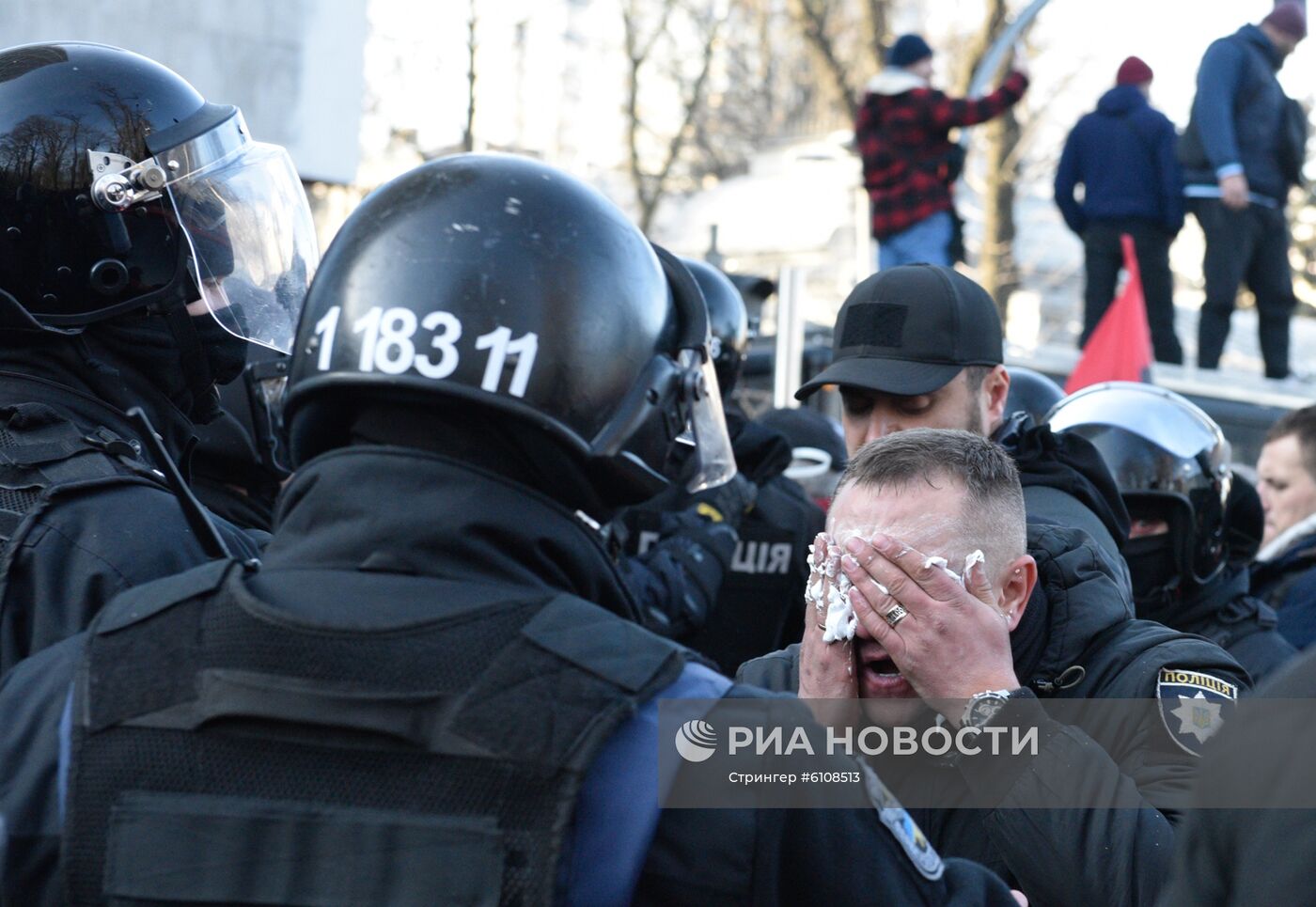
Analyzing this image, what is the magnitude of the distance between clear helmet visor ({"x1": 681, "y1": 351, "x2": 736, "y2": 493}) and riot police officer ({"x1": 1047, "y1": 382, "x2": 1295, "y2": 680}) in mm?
1894

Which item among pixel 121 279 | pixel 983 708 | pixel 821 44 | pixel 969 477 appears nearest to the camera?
pixel 983 708

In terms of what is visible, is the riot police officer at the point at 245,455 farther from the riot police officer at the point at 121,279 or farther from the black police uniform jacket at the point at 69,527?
the black police uniform jacket at the point at 69,527

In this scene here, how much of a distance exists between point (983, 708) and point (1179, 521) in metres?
1.97

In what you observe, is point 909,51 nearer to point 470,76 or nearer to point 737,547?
point 737,547

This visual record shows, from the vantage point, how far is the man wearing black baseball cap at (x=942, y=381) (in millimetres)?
3582

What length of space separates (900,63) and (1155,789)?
6955 mm

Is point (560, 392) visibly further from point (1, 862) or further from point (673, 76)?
point (673, 76)

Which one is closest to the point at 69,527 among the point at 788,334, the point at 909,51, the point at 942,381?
the point at 942,381

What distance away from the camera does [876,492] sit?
9.02 feet

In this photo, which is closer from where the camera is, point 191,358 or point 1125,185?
point 191,358

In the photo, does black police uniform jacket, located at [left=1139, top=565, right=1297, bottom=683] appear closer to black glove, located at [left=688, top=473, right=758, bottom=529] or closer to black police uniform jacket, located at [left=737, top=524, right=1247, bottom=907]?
black police uniform jacket, located at [left=737, top=524, right=1247, bottom=907]

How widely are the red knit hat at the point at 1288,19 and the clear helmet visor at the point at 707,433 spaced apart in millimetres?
7780

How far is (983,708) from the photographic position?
8.11 feet

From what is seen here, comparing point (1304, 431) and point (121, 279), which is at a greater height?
point (121, 279)
